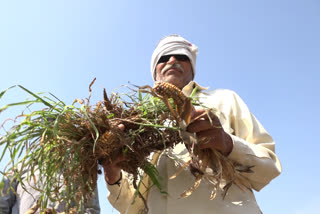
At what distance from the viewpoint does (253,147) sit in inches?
66.4

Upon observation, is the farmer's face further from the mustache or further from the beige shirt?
the beige shirt

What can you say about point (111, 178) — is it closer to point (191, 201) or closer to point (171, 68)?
point (191, 201)

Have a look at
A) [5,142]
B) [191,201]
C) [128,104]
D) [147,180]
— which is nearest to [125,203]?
[147,180]

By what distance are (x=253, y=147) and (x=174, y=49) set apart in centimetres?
108

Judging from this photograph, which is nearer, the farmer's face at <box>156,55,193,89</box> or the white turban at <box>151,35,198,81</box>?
the farmer's face at <box>156,55,193,89</box>

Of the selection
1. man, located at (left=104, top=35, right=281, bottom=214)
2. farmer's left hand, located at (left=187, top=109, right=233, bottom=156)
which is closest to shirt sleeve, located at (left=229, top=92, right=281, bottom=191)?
man, located at (left=104, top=35, right=281, bottom=214)

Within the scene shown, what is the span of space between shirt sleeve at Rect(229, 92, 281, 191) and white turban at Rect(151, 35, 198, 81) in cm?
56

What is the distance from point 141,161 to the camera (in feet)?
5.04

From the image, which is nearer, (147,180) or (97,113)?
(97,113)

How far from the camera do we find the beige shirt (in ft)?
5.41

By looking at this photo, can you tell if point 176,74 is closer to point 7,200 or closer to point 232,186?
point 232,186

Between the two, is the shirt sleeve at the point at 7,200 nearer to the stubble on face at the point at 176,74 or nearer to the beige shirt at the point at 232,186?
the beige shirt at the point at 232,186

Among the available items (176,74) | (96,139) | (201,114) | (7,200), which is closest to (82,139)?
(96,139)

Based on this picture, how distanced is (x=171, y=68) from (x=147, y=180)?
831 millimetres
